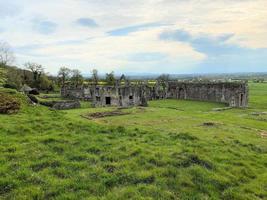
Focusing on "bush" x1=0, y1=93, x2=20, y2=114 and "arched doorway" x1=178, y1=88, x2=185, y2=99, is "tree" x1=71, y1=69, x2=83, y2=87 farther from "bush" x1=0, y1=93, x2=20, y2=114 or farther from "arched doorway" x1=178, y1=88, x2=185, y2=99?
"bush" x1=0, y1=93, x2=20, y2=114

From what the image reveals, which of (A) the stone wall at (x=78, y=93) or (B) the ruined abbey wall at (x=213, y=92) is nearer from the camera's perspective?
(B) the ruined abbey wall at (x=213, y=92)

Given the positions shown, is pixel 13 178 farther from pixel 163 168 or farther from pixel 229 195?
pixel 229 195

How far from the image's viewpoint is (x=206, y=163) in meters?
9.33

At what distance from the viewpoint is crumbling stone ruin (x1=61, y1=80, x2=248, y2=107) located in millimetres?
46938

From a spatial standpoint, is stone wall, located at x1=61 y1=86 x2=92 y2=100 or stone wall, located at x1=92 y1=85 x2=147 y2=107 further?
stone wall, located at x1=61 y1=86 x2=92 y2=100

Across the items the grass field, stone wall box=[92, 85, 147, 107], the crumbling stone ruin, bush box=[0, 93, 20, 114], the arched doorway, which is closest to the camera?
the grass field

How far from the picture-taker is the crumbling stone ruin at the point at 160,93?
4694 centimetres

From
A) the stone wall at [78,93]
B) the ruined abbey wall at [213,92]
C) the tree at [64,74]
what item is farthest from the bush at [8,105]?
the tree at [64,74]

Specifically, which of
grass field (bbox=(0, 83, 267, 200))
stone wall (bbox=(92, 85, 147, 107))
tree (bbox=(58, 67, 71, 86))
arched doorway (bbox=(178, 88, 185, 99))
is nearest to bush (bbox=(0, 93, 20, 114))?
grass field (bbox=(0, 83, 267, 200))

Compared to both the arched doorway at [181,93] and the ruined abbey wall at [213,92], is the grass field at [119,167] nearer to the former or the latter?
the ruined abbey wall at [213,92]

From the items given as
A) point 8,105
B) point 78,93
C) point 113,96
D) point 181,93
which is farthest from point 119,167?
point 181,93

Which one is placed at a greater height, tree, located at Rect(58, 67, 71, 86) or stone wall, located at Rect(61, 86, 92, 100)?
tree, located at Rect(58, 67, 71, 86)

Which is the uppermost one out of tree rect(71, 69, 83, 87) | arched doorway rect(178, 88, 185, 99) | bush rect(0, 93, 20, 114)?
tree rect(71, 69, 83, 87)

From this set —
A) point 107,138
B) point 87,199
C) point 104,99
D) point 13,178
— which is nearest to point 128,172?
Result: point 87,199
